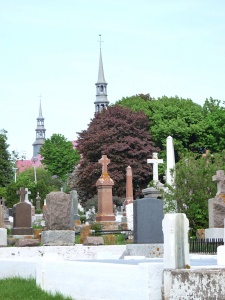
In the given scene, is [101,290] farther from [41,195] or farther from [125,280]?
[41,195]

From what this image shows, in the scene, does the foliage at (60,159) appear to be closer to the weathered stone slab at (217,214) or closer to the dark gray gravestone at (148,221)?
the weathered stone slab at (217,214)

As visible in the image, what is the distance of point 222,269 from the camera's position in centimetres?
1312

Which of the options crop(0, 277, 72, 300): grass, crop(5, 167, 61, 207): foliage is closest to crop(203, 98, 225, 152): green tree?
crop(5, 167, 61, 207): foliage

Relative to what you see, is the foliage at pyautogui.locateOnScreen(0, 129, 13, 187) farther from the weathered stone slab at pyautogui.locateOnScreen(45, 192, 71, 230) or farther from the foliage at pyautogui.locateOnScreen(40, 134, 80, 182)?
the weathered stone slab at pyautogui.locateOnScreen(45, 192, 71, 230)

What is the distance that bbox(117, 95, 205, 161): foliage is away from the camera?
7575cm

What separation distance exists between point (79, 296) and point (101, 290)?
866mm

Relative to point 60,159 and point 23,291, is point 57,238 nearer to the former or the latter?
point 23,291

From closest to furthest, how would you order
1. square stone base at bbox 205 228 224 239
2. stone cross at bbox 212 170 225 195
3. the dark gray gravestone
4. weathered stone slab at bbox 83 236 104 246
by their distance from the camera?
the dark gray gravestone, weathered stone slab at bbox 83 236 104 246, square stone base at bbox 205 228 224 239, stone cross at bbox 212 170 225 195

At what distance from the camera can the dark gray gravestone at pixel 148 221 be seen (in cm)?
2241

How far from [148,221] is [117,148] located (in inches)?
2024

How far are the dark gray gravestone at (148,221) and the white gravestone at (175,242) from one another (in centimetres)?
884

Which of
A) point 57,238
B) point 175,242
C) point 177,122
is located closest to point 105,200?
point 57,238

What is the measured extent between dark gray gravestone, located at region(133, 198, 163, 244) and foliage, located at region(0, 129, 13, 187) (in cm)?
6767

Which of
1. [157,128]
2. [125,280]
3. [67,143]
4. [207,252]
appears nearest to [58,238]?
[207,252]
